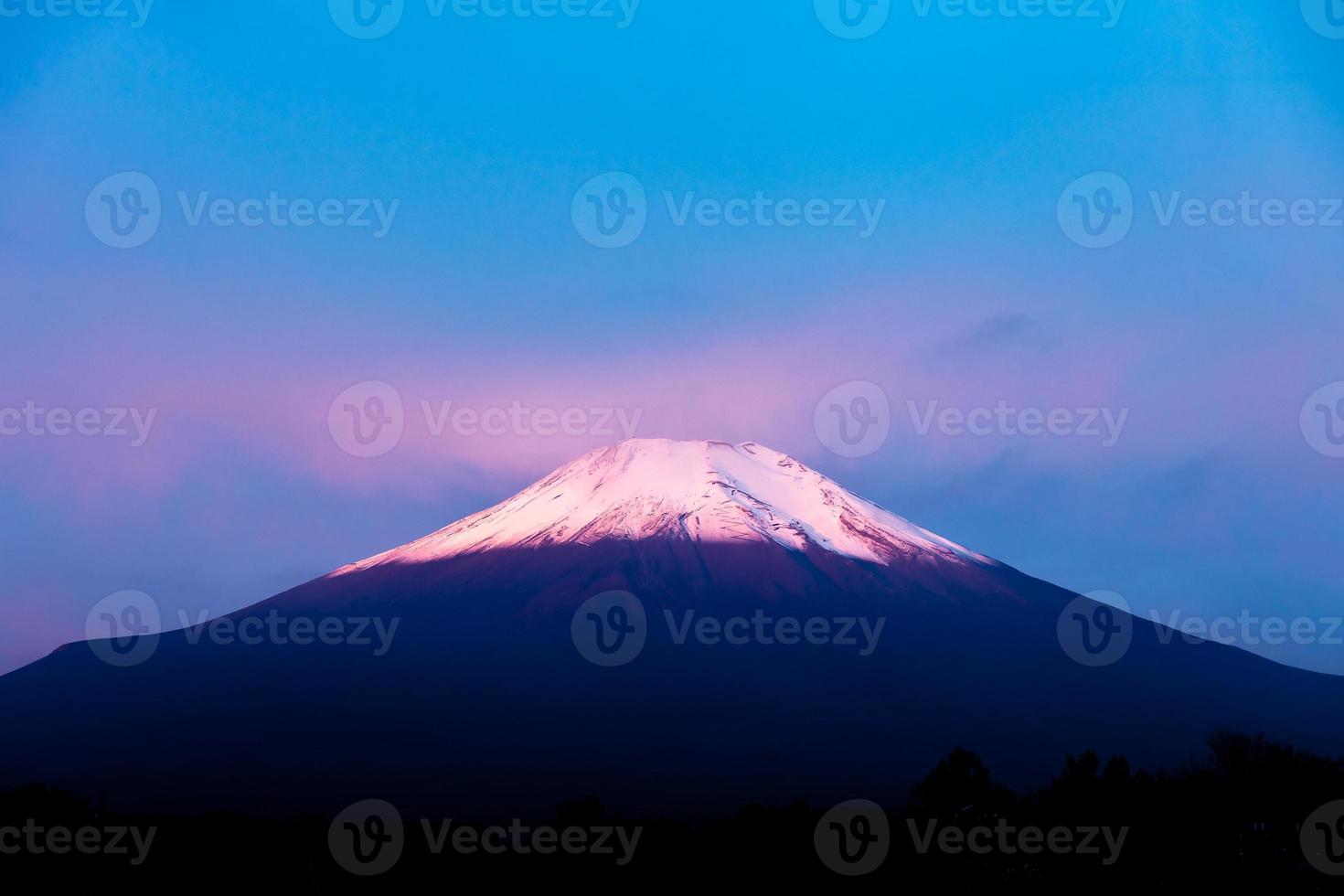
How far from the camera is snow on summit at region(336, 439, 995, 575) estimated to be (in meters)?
170

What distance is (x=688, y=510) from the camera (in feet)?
570

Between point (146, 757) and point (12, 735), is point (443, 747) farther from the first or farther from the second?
point (12, 735)

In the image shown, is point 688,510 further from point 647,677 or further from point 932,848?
point 932,848

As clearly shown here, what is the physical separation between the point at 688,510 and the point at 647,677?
33052 mm

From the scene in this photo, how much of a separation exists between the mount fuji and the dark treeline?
40961mm

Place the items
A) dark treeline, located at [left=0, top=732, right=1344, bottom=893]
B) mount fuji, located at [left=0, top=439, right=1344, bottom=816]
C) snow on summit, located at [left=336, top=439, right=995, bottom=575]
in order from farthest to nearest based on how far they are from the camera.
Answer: snow on summit, located at [left=336, top=439, right=995, bottom=575], mount fuji, located at [left=0, top=439, right=1344, bottom=816], dark treeline, located at [left=0, top=732, right=1344, bottom=893]

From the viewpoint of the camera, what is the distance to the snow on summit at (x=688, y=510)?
557ft

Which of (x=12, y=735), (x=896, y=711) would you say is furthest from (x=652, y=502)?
(x=12, y=735)

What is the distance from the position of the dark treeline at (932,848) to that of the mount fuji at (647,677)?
40961 mm

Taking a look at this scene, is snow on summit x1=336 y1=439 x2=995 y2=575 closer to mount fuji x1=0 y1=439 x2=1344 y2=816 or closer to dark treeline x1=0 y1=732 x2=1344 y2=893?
mount fuji x1=0 y1=439 x2=1344 y2=816

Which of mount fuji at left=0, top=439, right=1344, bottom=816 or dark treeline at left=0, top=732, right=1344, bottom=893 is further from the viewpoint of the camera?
mount fuji at left=0, top=439, right=1344, bottom=816

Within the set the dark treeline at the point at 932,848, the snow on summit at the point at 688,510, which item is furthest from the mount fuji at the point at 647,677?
the dark treeline at the point at 932,848

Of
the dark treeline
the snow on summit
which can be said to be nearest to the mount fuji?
the snow on summit

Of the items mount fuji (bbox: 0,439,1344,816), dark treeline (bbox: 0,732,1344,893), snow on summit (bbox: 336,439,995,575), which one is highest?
snow on summit (bbox: 336,439,995,575)
